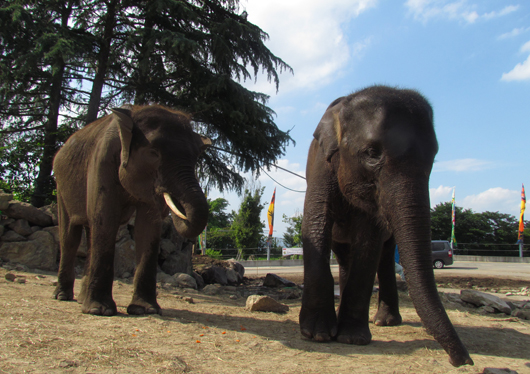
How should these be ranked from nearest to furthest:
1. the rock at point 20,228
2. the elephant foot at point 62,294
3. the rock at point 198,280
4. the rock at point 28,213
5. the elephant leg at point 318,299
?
the elephant leg at point 318,299, the elephant foot at point 62,294, the rock at point 20,228, the rock at point 28,213, the rock at point 198,280

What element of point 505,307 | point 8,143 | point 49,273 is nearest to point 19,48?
point 8,143

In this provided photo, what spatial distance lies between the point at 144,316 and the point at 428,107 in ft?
12.3

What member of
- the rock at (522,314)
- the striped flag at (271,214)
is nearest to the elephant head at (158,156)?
the rock at (522,314)

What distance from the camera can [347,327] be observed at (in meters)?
4.17

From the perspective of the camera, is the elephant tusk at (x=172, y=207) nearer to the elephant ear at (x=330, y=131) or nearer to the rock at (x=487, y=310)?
the elephant ear at (x=330, y=131)

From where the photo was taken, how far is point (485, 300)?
7.28m

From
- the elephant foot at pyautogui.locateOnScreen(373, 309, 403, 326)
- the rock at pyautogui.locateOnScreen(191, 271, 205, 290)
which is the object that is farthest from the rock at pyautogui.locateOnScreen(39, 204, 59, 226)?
the elephant foot at pyautogui.locateOnScreen(373, 309, 403, 326)

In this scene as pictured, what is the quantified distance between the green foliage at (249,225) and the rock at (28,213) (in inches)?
820

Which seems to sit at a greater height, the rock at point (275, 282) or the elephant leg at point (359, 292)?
the elephant leg at point (359, 292)

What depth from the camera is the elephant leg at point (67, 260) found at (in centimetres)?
560

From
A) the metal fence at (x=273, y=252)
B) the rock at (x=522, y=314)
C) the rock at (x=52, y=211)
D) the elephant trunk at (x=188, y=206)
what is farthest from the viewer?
the metal fence at (x=273, y=252)

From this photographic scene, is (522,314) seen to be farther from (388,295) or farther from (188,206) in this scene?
(188,206)

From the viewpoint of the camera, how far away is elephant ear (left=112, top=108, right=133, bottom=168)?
447 cm

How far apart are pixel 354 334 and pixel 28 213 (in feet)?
27.8
